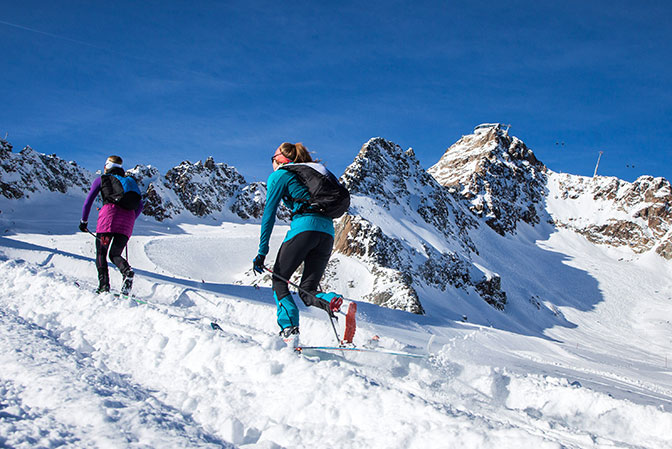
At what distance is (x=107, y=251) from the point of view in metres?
6.41

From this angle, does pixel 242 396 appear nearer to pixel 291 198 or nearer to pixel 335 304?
pixel 335 304

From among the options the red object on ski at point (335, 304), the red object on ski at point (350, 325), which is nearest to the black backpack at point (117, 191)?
the red object on ski at point (335, 304)

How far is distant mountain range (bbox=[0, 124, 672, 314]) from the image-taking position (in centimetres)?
2845

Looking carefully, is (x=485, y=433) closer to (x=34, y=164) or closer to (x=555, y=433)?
(x=555, y=433)

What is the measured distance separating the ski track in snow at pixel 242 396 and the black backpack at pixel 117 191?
6.35 feet

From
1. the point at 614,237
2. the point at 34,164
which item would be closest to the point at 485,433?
the point at 34,164

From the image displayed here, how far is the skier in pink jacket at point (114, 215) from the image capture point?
623 cm

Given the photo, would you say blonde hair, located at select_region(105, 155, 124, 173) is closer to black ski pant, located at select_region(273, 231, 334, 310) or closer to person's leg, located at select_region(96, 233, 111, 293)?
person's leg, located at select_region(96, 233, 111, 293)

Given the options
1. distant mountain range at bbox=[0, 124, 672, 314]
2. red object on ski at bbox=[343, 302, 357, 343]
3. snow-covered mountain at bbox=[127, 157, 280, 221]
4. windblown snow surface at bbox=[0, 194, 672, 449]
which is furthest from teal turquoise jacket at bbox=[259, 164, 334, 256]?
snow-covered mountain at bbox=[127, 157, 280, 221]

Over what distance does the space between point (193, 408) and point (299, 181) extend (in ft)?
7.53

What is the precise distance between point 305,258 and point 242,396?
196cm

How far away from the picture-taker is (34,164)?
64062 mm

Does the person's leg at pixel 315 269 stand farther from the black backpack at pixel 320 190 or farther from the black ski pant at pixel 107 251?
the black ski pant at pixel 107 251

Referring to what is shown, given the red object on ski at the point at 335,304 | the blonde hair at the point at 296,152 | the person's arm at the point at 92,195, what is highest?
the blonde hair at the point at 296,152
